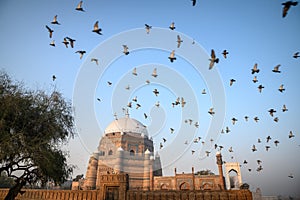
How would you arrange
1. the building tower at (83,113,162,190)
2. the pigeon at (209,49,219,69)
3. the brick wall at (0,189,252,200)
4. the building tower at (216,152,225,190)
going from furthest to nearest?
the building tower at (83,113,162,190) < the building tower at (216,152,225,190) < the brick wall at (0,189,252,200) < the pigeon at (209,49,219,69)

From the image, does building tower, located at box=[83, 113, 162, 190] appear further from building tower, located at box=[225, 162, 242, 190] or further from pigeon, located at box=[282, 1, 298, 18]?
pigeon, located at box=[282, 1, 298, 18]

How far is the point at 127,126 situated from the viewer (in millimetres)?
57062

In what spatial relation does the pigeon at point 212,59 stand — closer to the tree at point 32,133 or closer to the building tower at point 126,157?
the tree at point 32,133

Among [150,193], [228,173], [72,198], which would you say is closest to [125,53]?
[150,193]

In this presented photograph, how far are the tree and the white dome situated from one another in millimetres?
38483

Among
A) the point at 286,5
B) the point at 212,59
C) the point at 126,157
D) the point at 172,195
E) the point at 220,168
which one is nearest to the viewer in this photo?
the point at 286,5

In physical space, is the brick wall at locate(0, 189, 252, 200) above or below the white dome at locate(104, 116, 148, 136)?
below

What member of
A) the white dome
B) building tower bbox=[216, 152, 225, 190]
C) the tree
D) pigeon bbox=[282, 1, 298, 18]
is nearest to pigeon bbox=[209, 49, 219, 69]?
pigeon bbox=[282, 1, 298, 18]

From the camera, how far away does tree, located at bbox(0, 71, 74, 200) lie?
13625mm

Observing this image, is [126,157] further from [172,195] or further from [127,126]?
[172,195]

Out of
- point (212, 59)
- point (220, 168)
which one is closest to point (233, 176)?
point (220, 168)

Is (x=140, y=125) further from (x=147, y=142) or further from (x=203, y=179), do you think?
(x=203, y=179)

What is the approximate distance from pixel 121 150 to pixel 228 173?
25.7 meters

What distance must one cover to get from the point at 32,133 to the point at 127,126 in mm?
42011
